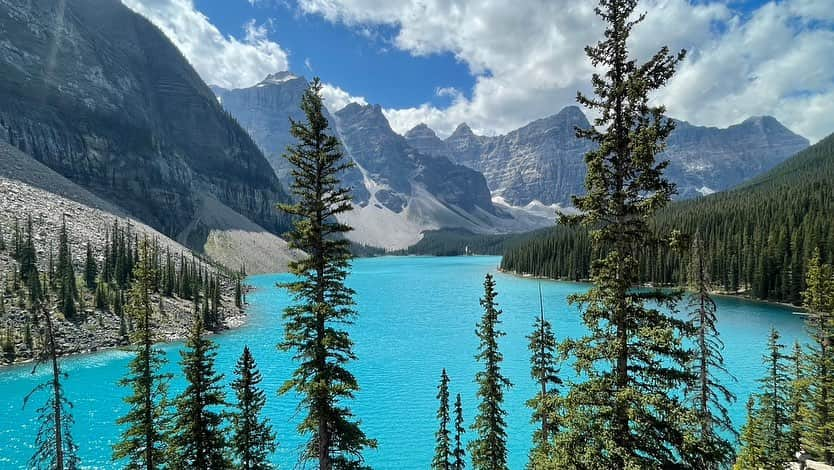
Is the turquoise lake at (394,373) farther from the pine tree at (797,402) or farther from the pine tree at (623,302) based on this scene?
the pine tree at (623,302)

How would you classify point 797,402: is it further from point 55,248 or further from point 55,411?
point 55,248

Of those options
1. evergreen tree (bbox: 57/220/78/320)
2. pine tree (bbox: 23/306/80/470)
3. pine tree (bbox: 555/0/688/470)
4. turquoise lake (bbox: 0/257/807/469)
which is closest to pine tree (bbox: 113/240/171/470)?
pine tree (bbox: 23/306/80/470)

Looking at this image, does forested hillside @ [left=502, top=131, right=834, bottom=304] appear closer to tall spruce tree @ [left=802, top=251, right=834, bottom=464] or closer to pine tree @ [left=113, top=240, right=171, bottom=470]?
tall spruce tree @ [left=802, top=251, right=834, bottom=464]

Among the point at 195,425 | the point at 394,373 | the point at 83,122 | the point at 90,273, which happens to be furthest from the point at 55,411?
the point at 83,122

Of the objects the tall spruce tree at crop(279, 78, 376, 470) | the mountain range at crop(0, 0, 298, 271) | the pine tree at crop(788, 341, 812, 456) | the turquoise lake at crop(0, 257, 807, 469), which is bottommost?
the turquoise lake at crop(0, 257, 807, 469)

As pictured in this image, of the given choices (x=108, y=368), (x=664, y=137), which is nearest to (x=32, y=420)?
(x=108, y=368)

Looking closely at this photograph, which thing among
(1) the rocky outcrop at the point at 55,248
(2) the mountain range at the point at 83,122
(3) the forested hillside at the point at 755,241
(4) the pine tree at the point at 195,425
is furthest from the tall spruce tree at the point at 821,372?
(2) the mountain range at the point at 83,122
